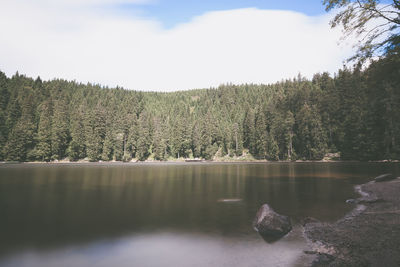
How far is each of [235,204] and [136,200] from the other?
34.3 feet

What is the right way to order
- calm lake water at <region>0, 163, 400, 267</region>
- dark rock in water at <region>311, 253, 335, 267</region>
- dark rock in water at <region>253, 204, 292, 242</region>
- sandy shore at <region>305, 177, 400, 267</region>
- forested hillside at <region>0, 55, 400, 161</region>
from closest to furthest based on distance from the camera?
sandy shore at <region>305, 177, 400, 267</region> < dark rock in water at <region>311, 253, 335, 267</region> < calm lake water at <region>0, 163, 400, 267</region> < dark rock in water at <region>253, 204, 292, 242</region> < forested hillside at <region>0, 55, 400, 161</region>

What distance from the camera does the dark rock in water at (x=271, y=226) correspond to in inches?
592

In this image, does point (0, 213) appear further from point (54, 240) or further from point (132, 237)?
point (132, 237)

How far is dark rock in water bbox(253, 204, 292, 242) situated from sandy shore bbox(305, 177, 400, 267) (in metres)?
1.32

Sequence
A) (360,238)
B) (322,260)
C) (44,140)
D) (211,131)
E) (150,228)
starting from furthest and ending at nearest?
(211,131) < (44,140) < (150,228) < (360,238) < (322,260)

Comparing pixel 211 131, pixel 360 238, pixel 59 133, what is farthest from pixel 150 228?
pixel 211 131

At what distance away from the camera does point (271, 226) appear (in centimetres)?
1528

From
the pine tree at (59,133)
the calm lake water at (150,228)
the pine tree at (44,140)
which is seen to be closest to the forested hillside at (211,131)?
the pine tree at (59,133)

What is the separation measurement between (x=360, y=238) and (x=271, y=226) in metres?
4.54

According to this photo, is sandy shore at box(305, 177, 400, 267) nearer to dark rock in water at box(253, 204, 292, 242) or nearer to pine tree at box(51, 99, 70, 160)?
dark rock in water at box(253, 204, 292, 242)

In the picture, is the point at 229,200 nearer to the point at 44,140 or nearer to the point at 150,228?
the point at 150,228

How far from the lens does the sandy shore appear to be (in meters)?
10.4

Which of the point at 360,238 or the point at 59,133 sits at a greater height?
the point at 59,133

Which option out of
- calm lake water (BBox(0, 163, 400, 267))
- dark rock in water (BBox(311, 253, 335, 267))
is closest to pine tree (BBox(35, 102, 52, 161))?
calm lake water (BBox(0, 163, 400, 267))
